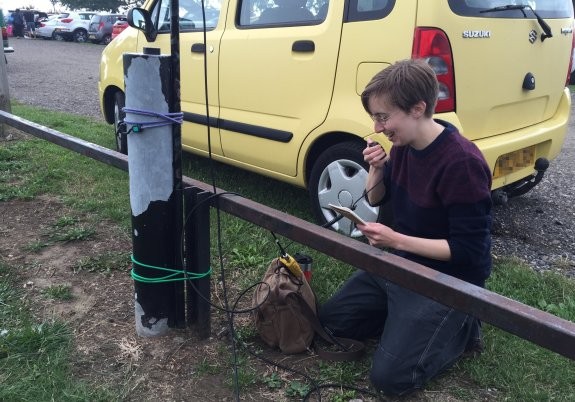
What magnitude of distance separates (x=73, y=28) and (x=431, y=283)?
3122cm

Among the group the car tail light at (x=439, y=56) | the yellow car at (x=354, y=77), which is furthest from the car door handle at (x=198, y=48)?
the car tail light at (x=439, y=56)

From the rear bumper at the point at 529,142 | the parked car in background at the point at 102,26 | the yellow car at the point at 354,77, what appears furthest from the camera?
the parked car in background at the point at 102,26

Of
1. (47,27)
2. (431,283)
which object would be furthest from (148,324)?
(47,27)

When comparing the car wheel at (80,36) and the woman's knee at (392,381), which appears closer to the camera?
the woman's knee at (392,381)

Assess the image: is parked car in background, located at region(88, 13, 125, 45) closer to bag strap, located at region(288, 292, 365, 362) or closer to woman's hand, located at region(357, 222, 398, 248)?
bag strap, located at region(288, 292, 365, 362)

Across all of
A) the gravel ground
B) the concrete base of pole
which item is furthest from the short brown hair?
the gravel ground

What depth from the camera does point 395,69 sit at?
207cm

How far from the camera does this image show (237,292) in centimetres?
290

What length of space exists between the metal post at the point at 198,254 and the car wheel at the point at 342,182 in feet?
3.63

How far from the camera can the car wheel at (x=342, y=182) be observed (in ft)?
10.8

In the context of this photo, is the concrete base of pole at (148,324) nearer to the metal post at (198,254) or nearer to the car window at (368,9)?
the metal post at (198,254)

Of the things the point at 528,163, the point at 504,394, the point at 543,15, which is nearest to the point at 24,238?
the point at 504,394

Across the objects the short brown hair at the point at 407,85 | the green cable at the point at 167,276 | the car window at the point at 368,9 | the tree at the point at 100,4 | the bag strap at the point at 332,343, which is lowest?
the bag strap at the point at 332,343

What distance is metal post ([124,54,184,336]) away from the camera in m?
2.12
